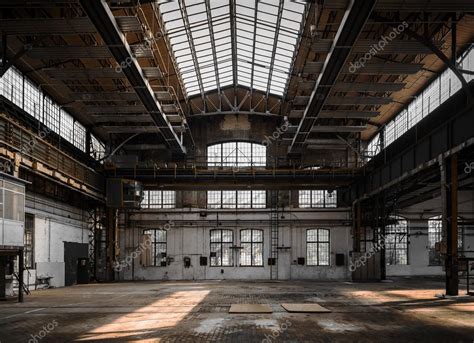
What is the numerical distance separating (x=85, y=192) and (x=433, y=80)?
18.2 meters

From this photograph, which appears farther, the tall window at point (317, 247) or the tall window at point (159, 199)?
Answer: the tall window at point (159, 199)

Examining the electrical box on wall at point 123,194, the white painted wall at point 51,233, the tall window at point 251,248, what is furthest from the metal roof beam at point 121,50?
the tall window at point 251,248

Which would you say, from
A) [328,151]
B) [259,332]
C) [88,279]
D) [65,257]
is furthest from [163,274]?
[259,332]

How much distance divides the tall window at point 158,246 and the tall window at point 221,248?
10.8ft

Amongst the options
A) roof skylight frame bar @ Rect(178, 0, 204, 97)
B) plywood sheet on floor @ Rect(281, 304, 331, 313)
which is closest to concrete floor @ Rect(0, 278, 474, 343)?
plywood sheet on floor @ Rect(281, 304, 331, 313)

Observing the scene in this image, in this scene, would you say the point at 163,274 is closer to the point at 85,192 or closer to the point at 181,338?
the point at 85,192

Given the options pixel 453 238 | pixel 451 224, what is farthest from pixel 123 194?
pixel 453 238

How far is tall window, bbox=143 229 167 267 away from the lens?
36.7 m

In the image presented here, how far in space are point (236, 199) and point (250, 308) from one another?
22.0 m

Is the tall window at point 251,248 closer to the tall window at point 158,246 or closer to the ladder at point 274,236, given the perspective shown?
the ladder at point 274,236

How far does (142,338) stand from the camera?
11172mm

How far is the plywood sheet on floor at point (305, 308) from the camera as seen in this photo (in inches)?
611

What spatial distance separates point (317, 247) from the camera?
3688 cm

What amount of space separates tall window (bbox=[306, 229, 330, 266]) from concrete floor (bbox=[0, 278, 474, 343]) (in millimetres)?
16273
